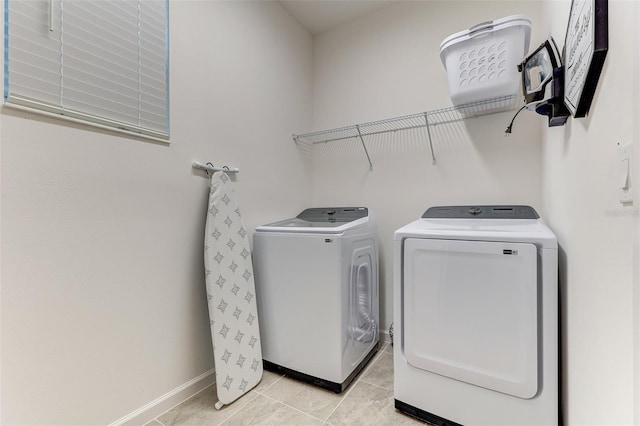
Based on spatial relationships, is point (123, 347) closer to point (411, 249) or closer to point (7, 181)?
point (7, 181)

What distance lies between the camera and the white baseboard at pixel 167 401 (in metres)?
1.36

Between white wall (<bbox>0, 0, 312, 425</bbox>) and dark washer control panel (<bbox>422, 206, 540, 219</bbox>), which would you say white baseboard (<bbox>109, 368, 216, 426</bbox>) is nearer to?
white wall (<bbox>0, 0, 312, 425</bbox>)

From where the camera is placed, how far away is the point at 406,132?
2.27 meters

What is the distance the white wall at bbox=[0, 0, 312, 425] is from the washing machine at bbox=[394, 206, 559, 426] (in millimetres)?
1175

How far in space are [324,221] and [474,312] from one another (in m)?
1.10

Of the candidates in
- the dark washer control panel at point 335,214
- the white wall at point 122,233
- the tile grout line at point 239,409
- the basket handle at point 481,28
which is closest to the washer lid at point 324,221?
the dark washer control panel at point 335,214

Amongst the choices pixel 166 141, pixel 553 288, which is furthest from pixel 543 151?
pixel 166 141

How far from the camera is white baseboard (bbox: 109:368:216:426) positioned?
4.45 feet

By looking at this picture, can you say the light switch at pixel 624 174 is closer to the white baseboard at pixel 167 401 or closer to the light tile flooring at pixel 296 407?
the light tile flooring at pixel 296 407

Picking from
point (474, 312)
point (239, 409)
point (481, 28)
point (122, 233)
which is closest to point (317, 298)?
point (239, 409)

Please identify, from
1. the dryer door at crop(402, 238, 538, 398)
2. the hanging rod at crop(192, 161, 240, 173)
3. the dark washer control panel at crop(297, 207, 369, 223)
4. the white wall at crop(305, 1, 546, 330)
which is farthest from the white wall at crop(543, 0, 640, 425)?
the hanging rod at crop(192, 161, 240, 173)

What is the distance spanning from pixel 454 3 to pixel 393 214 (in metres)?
1.63

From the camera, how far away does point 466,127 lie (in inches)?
80.7

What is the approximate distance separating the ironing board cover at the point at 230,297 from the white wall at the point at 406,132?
1.08 metres
